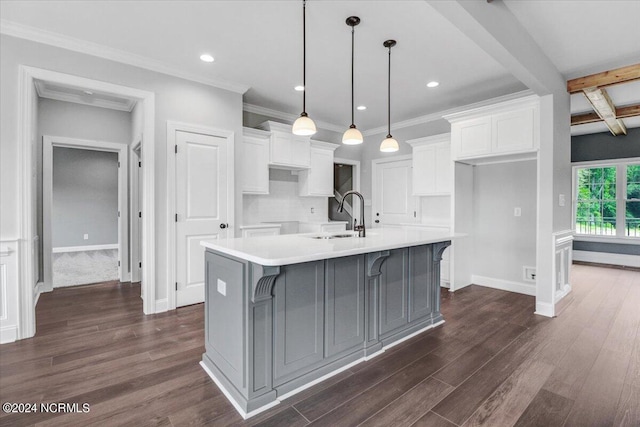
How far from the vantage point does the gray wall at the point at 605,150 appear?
20.2ft

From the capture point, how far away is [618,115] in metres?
4.98

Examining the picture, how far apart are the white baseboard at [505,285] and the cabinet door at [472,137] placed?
6.40ft

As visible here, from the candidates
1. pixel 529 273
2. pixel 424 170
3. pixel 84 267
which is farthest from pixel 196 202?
pixel 529 273

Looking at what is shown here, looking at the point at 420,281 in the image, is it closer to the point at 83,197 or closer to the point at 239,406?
the point at 239,406

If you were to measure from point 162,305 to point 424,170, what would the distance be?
4.19m

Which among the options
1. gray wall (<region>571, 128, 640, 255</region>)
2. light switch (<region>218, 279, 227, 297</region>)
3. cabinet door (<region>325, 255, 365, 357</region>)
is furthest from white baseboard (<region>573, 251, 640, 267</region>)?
light switch (<region>218, 279, 227, 297</region>)

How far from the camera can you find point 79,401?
6.40ft

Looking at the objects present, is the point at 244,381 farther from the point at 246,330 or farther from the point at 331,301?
the point at 331,301

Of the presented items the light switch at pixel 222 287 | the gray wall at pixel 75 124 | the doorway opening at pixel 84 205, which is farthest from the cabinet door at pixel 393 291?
the doorway opening at pixel 84 205

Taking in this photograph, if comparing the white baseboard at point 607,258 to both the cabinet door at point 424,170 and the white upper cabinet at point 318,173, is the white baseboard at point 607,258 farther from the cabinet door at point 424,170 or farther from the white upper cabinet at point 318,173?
the white upper cabinet at point 318,173

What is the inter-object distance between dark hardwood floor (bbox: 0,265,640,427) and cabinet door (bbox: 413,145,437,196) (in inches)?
82.9

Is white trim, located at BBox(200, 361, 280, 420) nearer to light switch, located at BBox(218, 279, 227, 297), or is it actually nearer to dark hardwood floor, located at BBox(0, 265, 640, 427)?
dark hardwood floor, located at BBox(0, 265, 640, 427)

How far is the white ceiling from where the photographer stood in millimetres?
2533

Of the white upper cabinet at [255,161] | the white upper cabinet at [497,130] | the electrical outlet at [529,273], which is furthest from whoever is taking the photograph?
the white upper cabinet at [255,161]
